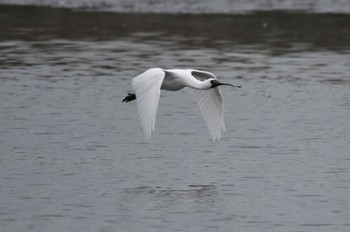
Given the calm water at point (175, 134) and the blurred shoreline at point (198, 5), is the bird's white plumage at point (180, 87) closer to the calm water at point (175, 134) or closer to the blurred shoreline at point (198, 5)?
the calm water at point (175, 134)

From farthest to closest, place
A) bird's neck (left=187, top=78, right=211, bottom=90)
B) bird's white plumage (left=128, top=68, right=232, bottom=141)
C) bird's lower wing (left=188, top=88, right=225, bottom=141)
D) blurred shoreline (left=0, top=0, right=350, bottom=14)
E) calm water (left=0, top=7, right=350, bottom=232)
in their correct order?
blurred shoreline (left=0, top=0, right=350, bottom=14) < bird's lower wing (left=188, top=88, right=225, bottom=141) < bird's neck (left=187, top=78, right=211, bottom=90) < bird's white plumage (left=128, top=68, right=232, bottom=141) < calm water (left=0, top=7, right=350, bottom=232)

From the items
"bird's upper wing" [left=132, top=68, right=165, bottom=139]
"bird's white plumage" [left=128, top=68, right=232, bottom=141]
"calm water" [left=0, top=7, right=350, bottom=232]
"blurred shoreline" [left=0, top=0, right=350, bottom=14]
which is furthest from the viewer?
"blurred shoreline" [left=0, top=0, right=350, bottom=14]

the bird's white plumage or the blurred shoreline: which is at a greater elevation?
the bird's white plumage

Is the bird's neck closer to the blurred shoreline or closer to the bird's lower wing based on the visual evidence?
the bird's lower wing

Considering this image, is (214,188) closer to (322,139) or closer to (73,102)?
(322,139)

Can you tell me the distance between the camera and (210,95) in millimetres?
13492

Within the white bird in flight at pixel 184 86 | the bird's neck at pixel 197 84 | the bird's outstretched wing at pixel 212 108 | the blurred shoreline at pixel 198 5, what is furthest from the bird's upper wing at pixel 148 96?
the blurred shoreline at pixel 198 5

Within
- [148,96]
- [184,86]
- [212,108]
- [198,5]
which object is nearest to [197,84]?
[184,86]

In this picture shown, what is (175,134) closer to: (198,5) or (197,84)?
(197,84)

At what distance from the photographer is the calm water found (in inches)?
443

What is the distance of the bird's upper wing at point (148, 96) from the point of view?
1172 centimetres

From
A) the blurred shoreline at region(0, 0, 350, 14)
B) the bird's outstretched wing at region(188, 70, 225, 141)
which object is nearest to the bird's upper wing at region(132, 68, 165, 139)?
the bird's outstretched wing at region(188, 70, 225, 141)

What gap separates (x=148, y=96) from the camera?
12.1 metres

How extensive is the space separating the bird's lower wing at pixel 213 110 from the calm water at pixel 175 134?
0.35 m
